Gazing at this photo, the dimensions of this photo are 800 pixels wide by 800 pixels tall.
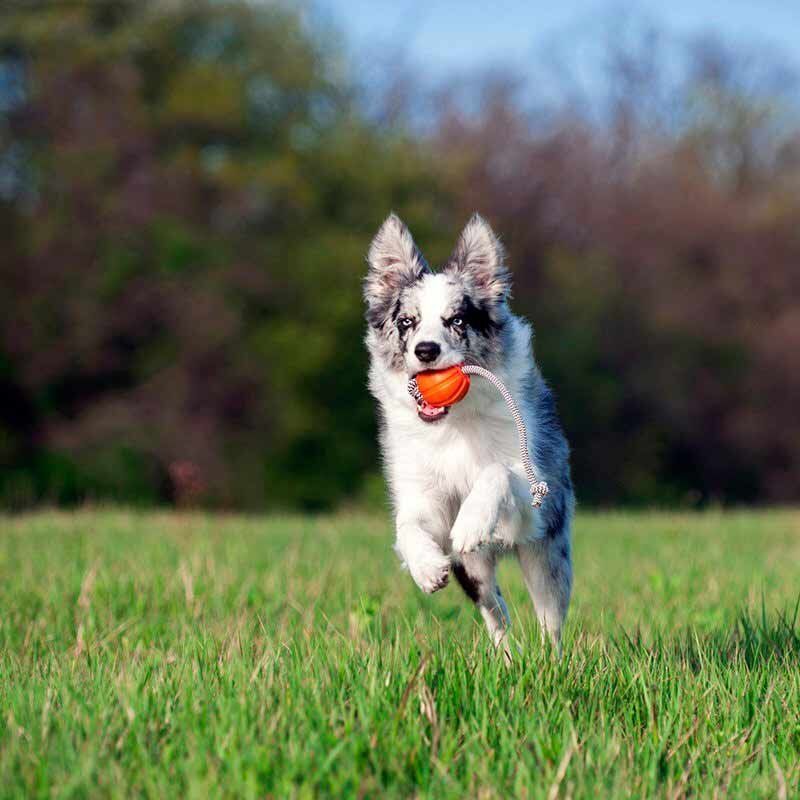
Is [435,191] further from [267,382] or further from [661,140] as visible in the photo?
[661,140]

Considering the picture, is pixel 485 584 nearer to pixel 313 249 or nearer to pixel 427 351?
pixel 427 351

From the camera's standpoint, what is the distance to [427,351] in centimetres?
496

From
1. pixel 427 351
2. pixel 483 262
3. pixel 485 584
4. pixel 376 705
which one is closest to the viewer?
pixel 376 705

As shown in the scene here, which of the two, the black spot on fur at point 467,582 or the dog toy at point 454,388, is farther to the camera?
the black spot on fur at point 467,582

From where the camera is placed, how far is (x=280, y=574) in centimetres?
777

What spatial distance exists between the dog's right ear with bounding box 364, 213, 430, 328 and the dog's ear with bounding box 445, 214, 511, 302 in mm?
193

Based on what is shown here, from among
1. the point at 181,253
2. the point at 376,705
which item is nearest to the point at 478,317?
the point at 376,705

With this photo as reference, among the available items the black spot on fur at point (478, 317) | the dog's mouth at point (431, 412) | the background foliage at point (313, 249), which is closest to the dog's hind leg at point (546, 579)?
the dog's mouth at point (431, 412)

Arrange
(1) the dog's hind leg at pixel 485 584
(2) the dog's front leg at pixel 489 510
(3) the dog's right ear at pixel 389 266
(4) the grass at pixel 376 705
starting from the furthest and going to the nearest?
(3) the dog's right ear at pixel 389 266
(1) the dog's hind leg at pixel 485 584
(2) the dog's front leg at pixel 489 510
(4) the grass at pixel 376 705

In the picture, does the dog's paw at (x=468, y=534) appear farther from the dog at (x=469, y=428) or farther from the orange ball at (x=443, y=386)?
the orange ball at (x=443, y=386)

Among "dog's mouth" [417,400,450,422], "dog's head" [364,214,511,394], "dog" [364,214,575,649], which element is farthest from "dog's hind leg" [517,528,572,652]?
"dog's head" [364,214,511,394]

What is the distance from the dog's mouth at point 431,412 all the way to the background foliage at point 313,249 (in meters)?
17.3

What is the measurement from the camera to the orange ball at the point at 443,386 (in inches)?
196

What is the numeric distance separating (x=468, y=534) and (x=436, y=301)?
1232 millimetres
